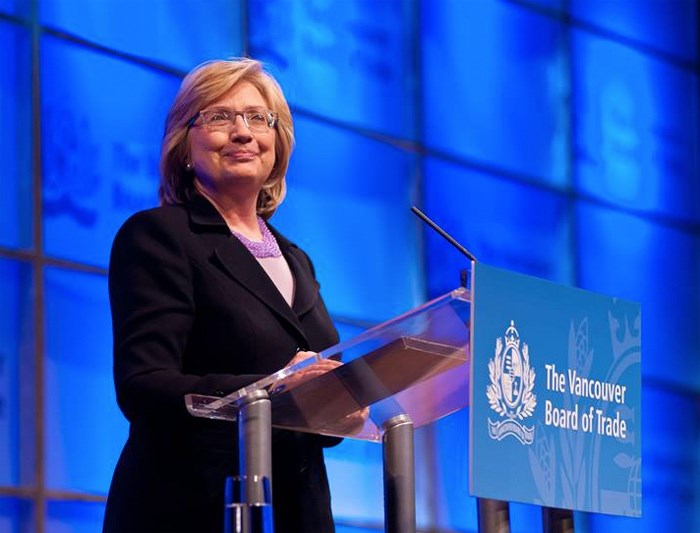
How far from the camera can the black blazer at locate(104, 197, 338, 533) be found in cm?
239

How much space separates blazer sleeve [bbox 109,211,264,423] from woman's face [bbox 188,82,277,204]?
190 millimetres

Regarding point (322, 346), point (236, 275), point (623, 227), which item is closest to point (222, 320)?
point (236, 275)

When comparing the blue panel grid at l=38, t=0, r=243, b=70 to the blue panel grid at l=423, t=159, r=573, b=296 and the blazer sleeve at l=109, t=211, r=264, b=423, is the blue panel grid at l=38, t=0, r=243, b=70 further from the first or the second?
the blazer sleeve at l=109, t=211, r=264, b=423

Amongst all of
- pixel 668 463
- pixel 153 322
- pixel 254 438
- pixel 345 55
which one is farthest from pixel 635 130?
pixel 254 438

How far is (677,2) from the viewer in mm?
6586

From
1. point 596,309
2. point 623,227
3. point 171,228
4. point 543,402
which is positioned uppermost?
point 623,227

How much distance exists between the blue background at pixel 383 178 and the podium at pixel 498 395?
162cm

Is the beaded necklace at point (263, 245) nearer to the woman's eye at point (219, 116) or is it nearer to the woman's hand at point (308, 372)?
the woman's eye at point (219, 116)

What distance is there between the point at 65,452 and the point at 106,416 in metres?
0.18

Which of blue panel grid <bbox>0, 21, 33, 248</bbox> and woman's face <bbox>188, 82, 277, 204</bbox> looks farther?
blue panel grid <bbox>0, 21, 33, 248</bbox>

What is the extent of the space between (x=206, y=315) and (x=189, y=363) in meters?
0.09

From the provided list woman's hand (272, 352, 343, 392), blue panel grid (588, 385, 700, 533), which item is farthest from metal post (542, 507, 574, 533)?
blue panel grid (588, 385, 700, 533)

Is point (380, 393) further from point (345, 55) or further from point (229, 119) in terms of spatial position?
point (345, 55)

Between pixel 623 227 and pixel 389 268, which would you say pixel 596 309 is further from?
pixel 623 227
